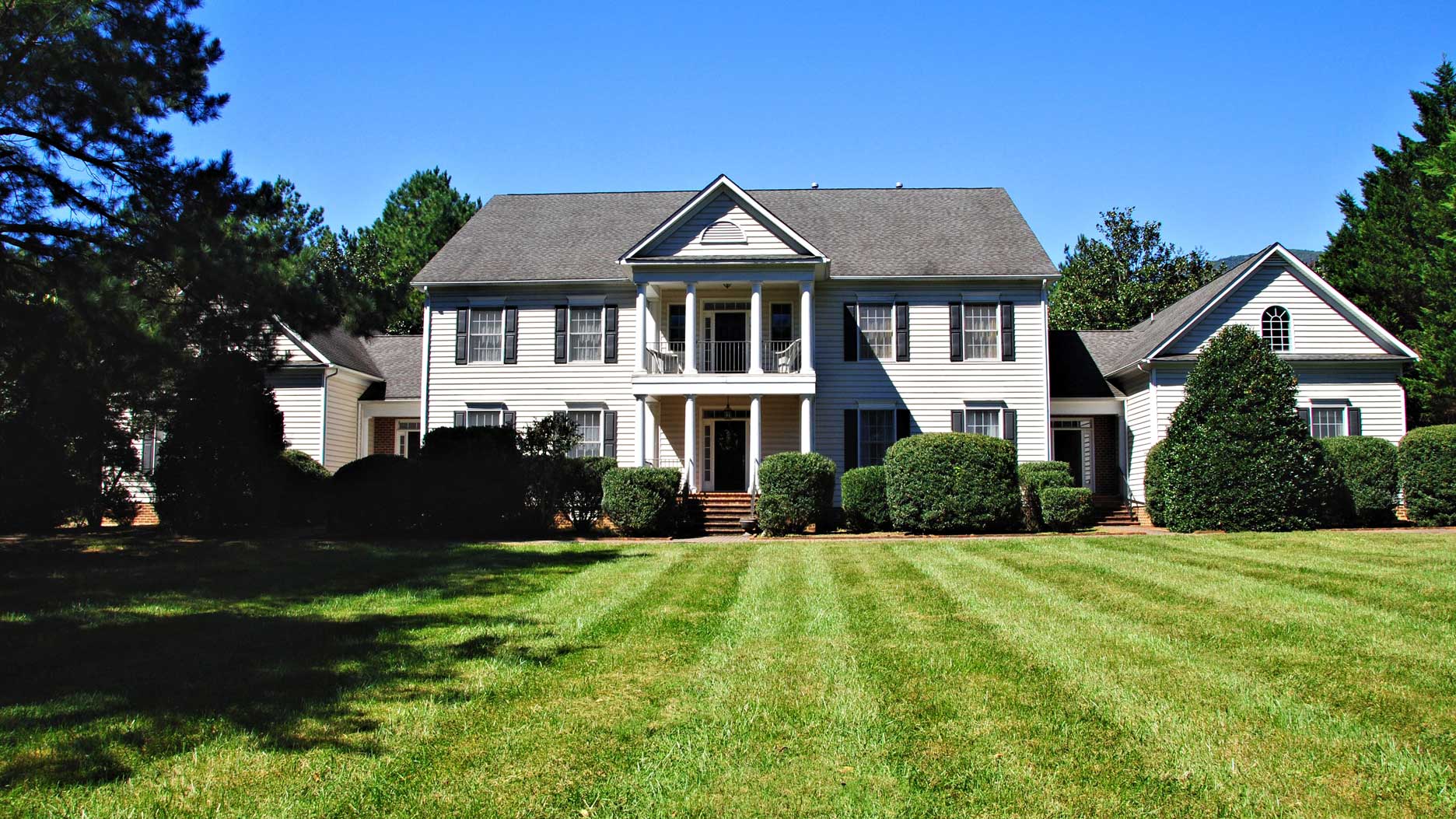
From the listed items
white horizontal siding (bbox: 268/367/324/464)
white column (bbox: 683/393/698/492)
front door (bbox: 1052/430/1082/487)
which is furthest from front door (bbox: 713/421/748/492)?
white horizontal siding (bbox: 268/367/324/464)

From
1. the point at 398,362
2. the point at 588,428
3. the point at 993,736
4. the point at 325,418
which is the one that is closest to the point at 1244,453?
the point at 993,736

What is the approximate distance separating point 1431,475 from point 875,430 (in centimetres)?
1091

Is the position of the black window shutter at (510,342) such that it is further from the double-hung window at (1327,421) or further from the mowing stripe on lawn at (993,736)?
the double-hung window at (1327,421)

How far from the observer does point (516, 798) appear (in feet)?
13.8

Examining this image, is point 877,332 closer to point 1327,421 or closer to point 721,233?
point 721,233

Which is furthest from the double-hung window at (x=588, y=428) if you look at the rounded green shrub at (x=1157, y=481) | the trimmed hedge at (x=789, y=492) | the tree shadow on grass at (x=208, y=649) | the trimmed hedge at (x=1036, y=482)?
the rounded green shrub at (x=1157, y=481)

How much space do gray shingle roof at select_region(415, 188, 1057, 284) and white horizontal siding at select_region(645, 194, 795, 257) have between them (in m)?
1.94

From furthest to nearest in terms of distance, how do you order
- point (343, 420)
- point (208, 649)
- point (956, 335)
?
point (343, 420), point (956, 335), point (208, 649)

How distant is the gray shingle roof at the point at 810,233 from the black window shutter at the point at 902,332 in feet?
2.90

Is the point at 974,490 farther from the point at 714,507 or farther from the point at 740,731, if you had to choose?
the point at 740,731

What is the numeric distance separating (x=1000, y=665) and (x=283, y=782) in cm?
432

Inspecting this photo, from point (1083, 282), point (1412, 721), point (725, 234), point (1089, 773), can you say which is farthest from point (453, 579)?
point (1083, 282)

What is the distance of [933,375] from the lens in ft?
76.4

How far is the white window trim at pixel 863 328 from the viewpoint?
2334 cm
